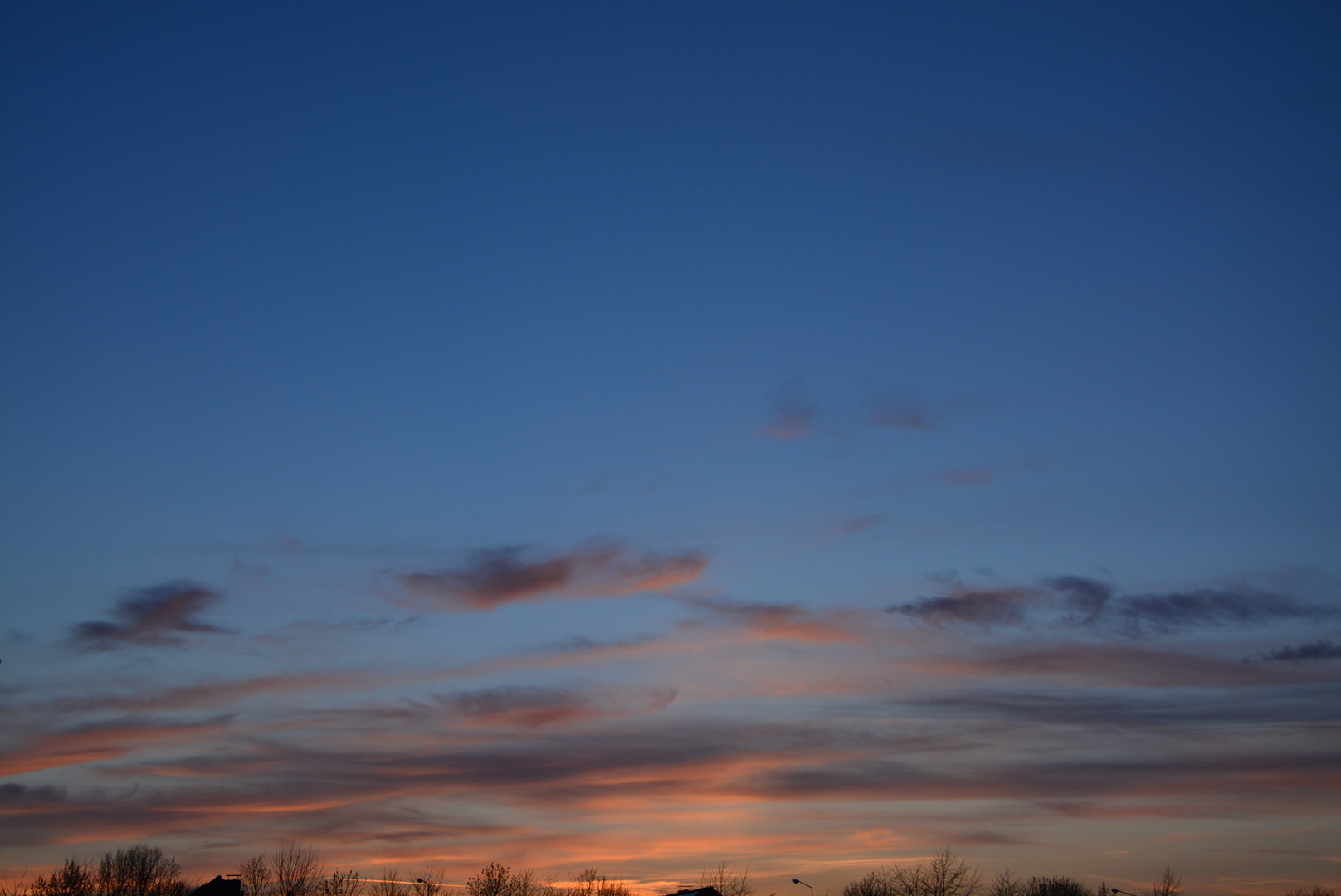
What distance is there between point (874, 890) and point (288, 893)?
81.7m

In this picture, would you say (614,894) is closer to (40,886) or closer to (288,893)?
(288,893)

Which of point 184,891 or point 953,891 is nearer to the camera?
point 184,891

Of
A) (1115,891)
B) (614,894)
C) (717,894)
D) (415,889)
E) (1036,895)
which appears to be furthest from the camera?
(1036,895)

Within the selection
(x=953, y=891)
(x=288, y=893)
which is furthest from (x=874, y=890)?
(x=288, y=893)

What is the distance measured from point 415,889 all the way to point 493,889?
9668mm

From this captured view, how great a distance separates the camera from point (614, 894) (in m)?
140

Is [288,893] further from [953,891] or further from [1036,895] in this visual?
[1036,895]

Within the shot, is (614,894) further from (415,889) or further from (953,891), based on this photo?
(953,891)

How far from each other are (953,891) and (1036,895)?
72.6ft

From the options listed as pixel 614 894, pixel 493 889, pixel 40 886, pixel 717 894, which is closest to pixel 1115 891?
pixel 717 894

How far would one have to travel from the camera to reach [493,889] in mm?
131625

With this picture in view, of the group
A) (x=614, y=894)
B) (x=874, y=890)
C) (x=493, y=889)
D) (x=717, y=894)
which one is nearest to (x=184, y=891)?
(x=493, y=889)

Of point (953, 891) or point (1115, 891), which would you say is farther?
point (953, 891)

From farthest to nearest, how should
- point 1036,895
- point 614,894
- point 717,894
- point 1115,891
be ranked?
1. point 1036,895
2. point 614,894
3. point 1115,891
4. point 717,894
